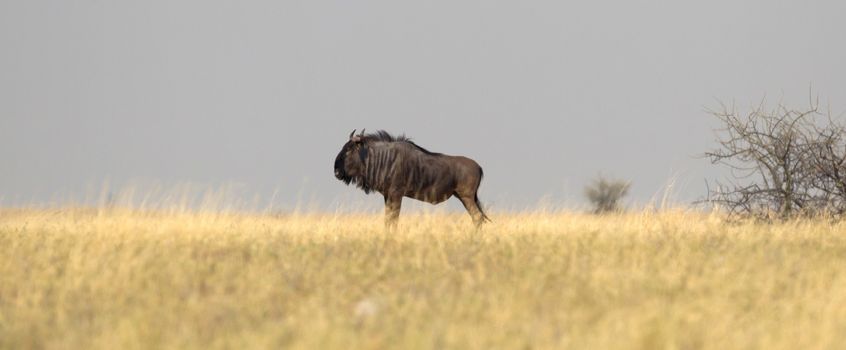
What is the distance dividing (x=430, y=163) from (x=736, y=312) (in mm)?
9458

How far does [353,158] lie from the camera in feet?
53.5

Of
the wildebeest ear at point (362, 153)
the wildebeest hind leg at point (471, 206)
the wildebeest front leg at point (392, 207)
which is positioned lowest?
the wildebeest front leg at point (392, 207)

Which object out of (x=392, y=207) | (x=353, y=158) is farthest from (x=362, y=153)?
(x=392, y=207)

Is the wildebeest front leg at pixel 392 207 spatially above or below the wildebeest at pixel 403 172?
below

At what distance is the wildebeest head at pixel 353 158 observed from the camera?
1627 cm

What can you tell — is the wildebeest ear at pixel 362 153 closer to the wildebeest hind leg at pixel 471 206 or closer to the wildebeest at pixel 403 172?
the wildebeest at pixel 403 172

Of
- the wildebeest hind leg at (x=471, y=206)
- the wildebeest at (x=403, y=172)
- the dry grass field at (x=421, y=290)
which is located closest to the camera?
the dry grass field at (x=421, y=290)

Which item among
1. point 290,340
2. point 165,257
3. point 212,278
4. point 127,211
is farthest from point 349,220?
point 290,340

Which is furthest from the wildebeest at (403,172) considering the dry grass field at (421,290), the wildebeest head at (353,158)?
the dry grass field at (421,290)

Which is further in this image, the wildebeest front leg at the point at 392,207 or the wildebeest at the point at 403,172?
the wildebeest at the point at 403,172

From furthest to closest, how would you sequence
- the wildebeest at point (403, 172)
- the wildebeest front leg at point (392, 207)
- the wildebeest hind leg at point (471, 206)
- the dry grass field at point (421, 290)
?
the wildebeest hind leg at point (471, 206)
the wildebeest at point (403, 172)
the wildebeest front leg at point (392, 207)
the dry grass field at point (421, 290)

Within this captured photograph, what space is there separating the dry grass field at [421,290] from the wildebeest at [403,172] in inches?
142

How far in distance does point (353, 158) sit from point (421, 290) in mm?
8562

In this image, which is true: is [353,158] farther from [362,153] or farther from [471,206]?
[471,206]
